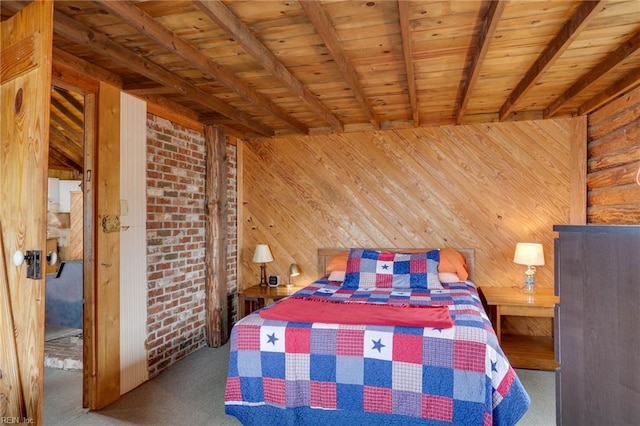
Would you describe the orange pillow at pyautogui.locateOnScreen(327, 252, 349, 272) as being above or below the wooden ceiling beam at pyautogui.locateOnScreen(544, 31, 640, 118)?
below

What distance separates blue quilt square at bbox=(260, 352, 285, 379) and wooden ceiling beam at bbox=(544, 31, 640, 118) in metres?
2.85

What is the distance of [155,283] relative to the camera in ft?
10.7

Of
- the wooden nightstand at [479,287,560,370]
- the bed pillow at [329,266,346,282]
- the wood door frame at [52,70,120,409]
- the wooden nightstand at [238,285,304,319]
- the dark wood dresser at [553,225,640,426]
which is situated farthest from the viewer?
the wooden nightstand at [238,285,304,319]

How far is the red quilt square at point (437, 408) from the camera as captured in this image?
204 centimetres

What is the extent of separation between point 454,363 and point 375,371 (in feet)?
1.42

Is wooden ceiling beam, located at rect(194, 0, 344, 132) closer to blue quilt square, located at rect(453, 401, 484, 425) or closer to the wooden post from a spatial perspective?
the wooden post

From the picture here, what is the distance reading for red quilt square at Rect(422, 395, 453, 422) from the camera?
2045mm

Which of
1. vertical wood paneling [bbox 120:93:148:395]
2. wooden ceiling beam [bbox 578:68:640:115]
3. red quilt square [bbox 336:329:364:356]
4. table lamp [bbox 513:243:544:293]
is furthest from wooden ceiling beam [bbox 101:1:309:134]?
wooden ceiling beam [bbox 578:68:640:115]

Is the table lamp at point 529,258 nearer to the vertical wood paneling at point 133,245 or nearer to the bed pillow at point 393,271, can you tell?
the bed pillow at point 393,271

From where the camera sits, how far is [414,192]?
4.19 m

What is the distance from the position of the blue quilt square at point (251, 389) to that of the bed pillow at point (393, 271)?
1.45 m

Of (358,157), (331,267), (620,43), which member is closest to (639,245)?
(620,43)

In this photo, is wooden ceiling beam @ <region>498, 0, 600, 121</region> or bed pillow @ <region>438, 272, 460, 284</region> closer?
wooden ceiling beam @ <region>498, 0, 600, 121</region>

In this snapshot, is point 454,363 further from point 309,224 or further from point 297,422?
point 309,224
